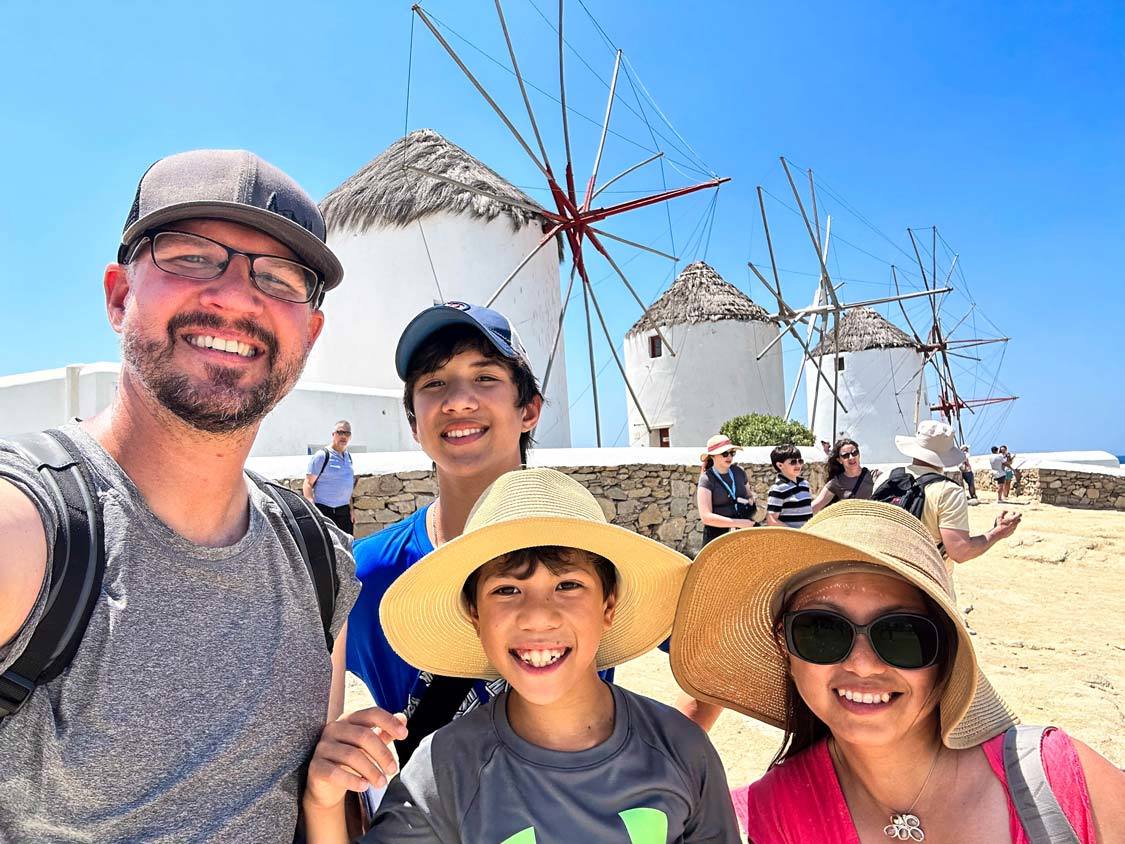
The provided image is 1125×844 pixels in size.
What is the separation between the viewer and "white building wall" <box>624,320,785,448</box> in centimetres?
1969

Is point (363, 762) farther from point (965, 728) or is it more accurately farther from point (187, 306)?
point (965, 728)

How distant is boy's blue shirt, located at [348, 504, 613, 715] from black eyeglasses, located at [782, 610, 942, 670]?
47 cm

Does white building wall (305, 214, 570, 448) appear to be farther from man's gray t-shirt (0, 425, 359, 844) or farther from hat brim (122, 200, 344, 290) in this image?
man's gray t-shirt (0, 425, 359, 844)

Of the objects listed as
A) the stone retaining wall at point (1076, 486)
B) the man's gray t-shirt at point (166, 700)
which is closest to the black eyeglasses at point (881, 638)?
the man's gray t-shirt at point (166, 700)

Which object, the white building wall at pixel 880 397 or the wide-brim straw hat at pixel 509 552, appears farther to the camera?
the white building wall at pixel 880 397

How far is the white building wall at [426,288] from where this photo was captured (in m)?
12.2

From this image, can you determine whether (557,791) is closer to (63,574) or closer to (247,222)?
(63,574)

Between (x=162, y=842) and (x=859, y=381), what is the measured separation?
86.6ft

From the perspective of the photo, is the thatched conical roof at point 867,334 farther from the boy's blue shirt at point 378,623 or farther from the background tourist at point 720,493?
the boy's blue shirt at point 378,623

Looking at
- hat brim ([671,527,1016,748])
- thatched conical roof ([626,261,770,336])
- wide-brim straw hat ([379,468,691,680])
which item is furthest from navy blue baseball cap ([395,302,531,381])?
thatched conical roof ([626,261,770,336])

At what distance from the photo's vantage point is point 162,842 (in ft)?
2.87

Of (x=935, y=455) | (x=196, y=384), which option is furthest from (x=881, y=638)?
(x=935, y=455)

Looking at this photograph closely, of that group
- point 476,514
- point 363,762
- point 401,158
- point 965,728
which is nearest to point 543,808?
point 363,762

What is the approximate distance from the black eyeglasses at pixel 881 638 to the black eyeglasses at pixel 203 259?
3.65 feet
